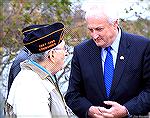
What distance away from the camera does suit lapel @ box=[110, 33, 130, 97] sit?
3.55m

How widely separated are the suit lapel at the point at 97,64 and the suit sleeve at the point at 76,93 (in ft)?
0.45

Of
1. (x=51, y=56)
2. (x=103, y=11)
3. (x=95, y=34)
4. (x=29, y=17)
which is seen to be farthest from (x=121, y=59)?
(x=29, y=17)

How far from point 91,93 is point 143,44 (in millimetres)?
620

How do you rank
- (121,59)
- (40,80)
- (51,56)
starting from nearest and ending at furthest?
(40,80) < (51,56) < (121,59)

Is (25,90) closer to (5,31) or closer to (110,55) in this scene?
(110,55)

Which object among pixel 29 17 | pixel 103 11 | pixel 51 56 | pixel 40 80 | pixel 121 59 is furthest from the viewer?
pixel 29 17

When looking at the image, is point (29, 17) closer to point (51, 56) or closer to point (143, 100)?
point (143, 100)

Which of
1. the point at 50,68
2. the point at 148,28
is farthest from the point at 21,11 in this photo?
the point at 50,68

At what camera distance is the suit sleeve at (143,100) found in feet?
11.5

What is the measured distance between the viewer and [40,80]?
9.38 feet

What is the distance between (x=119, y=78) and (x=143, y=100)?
0.89ft

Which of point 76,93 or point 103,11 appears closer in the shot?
point 103,11

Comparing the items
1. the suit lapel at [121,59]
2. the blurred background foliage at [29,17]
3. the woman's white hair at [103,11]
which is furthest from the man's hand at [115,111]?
the blurred background foliage at [29,17]

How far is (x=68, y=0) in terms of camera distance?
19.2 feet
